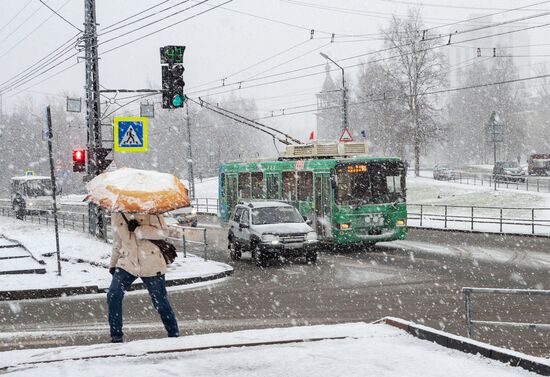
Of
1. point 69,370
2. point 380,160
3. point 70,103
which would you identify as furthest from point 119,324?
point 70,103

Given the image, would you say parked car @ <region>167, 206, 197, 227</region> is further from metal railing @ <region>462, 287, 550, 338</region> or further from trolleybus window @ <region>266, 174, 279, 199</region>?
metal railing @ <region>462, 287, 550, 338</region>

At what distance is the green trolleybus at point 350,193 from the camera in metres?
21.4

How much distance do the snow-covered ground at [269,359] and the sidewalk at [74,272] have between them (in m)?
7.16

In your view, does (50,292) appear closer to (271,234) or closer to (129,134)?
(271,234)

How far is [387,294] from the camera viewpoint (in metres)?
13.4

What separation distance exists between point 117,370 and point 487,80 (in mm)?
91036

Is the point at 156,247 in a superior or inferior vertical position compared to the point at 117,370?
superior

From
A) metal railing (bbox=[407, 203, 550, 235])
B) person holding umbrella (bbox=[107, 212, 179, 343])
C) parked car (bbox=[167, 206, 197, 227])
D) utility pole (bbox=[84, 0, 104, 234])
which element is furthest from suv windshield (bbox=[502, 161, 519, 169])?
person holding umbrella (bbox=[107, 212, 179, 343])

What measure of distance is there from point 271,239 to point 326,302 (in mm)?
5758

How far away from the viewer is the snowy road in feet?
33.0

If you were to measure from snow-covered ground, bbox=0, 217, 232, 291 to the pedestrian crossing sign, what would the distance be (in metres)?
2.91

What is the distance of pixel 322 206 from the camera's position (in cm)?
2200

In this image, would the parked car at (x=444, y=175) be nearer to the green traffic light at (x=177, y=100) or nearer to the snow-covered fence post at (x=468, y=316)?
the green traffic light at (x=177, y=100)

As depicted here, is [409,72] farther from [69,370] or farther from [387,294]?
[69,370]
